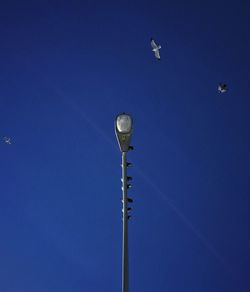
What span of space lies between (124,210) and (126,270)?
144 cm

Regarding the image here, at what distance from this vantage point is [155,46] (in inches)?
803

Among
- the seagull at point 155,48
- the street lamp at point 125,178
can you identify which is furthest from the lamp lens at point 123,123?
the seagull at point 155,48

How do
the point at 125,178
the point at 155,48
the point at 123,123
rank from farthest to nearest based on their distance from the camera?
the point at 155,48, the point at 125,178, the point at 123,123

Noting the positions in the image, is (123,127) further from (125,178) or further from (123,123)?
(125,178)

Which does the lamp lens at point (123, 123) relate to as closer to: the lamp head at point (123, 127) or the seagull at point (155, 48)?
the lamp head at point (123, 127)

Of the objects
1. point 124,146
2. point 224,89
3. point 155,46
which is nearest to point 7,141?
point 155,46

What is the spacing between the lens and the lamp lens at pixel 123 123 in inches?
384

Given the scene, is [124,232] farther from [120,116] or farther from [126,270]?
[120,116]

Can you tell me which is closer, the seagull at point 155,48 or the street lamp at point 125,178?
the street lamp at point 125,178

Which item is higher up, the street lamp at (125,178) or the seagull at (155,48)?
the seagull at (155,48)

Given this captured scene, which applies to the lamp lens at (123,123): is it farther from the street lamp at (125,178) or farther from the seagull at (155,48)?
the seagull at (155,48)

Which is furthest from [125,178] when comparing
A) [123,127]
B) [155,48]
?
[155,48]

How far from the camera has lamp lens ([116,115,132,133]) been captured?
9.74 m

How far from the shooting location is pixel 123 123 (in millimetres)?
9750
